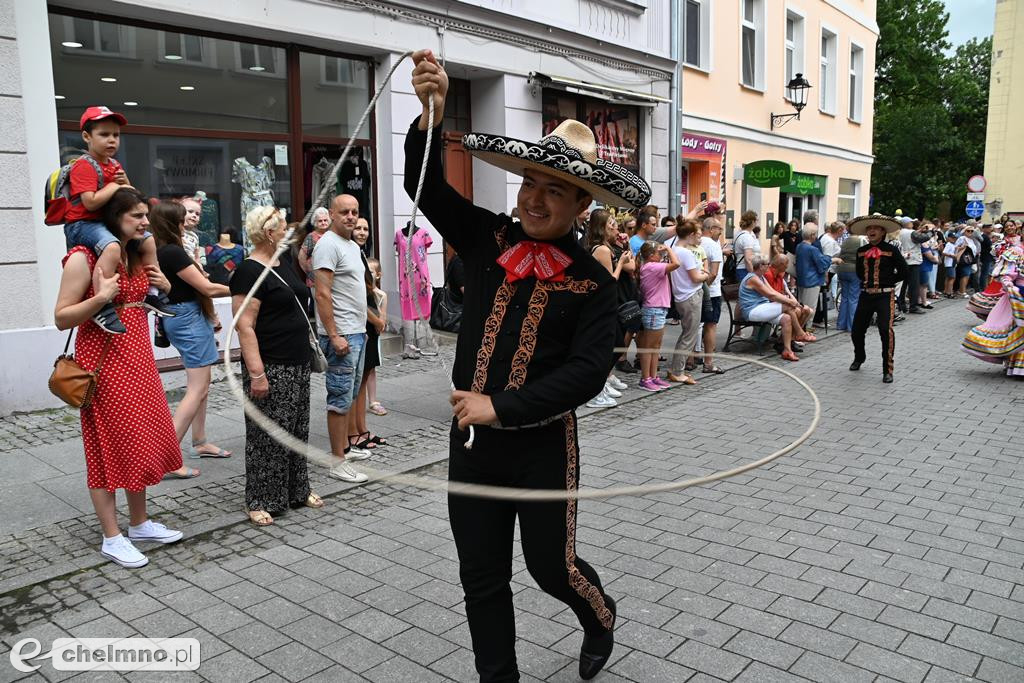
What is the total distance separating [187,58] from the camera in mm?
9344

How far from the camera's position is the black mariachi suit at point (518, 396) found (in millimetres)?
2744

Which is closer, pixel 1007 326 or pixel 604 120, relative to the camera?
pixel 1007 326

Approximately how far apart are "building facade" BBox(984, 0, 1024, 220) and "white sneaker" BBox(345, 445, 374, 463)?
36.7m

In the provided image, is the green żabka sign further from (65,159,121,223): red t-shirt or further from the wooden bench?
(65,159,121,223): red t-shirt

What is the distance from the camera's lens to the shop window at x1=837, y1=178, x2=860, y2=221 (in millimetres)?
26031

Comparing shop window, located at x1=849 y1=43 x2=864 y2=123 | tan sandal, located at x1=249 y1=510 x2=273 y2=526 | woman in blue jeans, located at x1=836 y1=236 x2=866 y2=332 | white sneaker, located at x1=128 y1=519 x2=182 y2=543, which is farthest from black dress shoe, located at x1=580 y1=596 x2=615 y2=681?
shop window, located at x1=849 y1=43 x2=864 y2=123

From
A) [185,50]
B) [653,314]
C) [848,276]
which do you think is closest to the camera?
[653,314]

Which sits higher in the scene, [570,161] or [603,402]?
[570,161]

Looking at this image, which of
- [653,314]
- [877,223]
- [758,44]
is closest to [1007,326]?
[877,223]

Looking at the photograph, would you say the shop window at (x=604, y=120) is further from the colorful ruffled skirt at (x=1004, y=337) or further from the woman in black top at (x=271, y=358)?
the woman in black top at (x=271, y=358)

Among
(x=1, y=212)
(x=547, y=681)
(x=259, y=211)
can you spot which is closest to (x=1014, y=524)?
(x=547, y=681)

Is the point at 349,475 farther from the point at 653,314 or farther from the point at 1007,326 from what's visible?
the point at 1007,326

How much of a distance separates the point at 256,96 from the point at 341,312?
18.7ft

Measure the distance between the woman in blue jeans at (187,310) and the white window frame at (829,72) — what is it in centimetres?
2196
